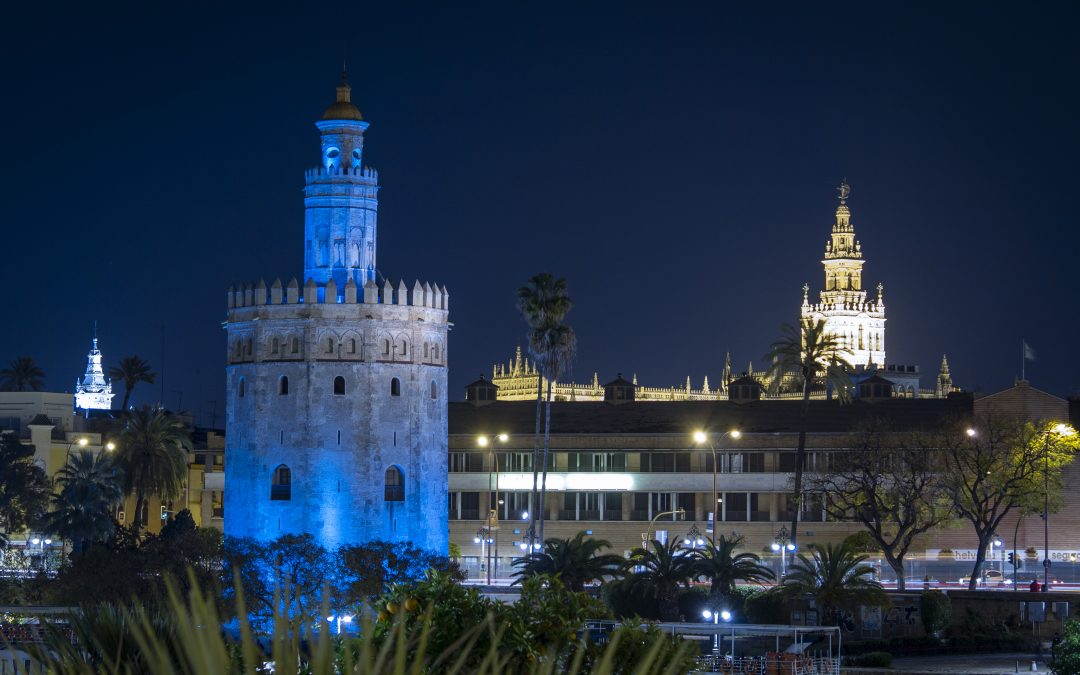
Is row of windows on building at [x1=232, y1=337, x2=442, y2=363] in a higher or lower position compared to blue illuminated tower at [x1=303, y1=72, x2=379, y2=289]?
lower

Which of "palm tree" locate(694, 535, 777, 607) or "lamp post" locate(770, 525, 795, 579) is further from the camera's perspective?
"lamp post" locate(770, 525, 795, 579)

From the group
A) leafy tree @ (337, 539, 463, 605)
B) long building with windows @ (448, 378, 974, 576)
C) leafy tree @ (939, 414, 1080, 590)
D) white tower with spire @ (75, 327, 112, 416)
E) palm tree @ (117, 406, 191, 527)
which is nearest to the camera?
leafy tree @ (337, 539, 463, 605)

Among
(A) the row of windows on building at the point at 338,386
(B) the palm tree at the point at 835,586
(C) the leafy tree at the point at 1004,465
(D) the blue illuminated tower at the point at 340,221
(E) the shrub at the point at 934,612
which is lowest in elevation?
(E) the shrub at the point at 934,612

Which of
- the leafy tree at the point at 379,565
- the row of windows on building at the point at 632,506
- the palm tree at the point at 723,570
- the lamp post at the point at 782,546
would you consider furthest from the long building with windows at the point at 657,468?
the palm tree at the point at 723,570

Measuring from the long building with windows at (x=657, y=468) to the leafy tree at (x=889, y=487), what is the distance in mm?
4719

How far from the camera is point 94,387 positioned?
177000 mm

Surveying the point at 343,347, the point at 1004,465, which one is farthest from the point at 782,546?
the point at 343,347

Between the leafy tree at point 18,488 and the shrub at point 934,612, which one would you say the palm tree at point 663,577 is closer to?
the shrub at point 934,612

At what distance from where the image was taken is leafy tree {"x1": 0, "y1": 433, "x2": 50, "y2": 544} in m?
96.7

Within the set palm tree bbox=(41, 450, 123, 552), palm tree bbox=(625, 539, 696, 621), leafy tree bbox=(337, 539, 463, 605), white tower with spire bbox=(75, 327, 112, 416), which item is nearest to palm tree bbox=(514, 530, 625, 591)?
palm tree bbox=(625, 539, 696, 621)

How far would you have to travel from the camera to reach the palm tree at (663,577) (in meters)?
61.7

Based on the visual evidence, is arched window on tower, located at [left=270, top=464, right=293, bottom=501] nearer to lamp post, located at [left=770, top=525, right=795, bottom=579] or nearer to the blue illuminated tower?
the blue illuminated tower

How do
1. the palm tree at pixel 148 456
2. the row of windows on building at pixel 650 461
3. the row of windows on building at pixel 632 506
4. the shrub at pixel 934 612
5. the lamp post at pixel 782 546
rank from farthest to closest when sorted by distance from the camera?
1. the row of windows on building at pixel 650 461
2. the row of windows on building at pixel 632 506
3. the palm tree at pixel 148 456
4. the lamp post at pixel 782 546
5. the shrub at pixel 934 612

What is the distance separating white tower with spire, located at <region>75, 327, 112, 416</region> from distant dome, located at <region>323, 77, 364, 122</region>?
338 ft
